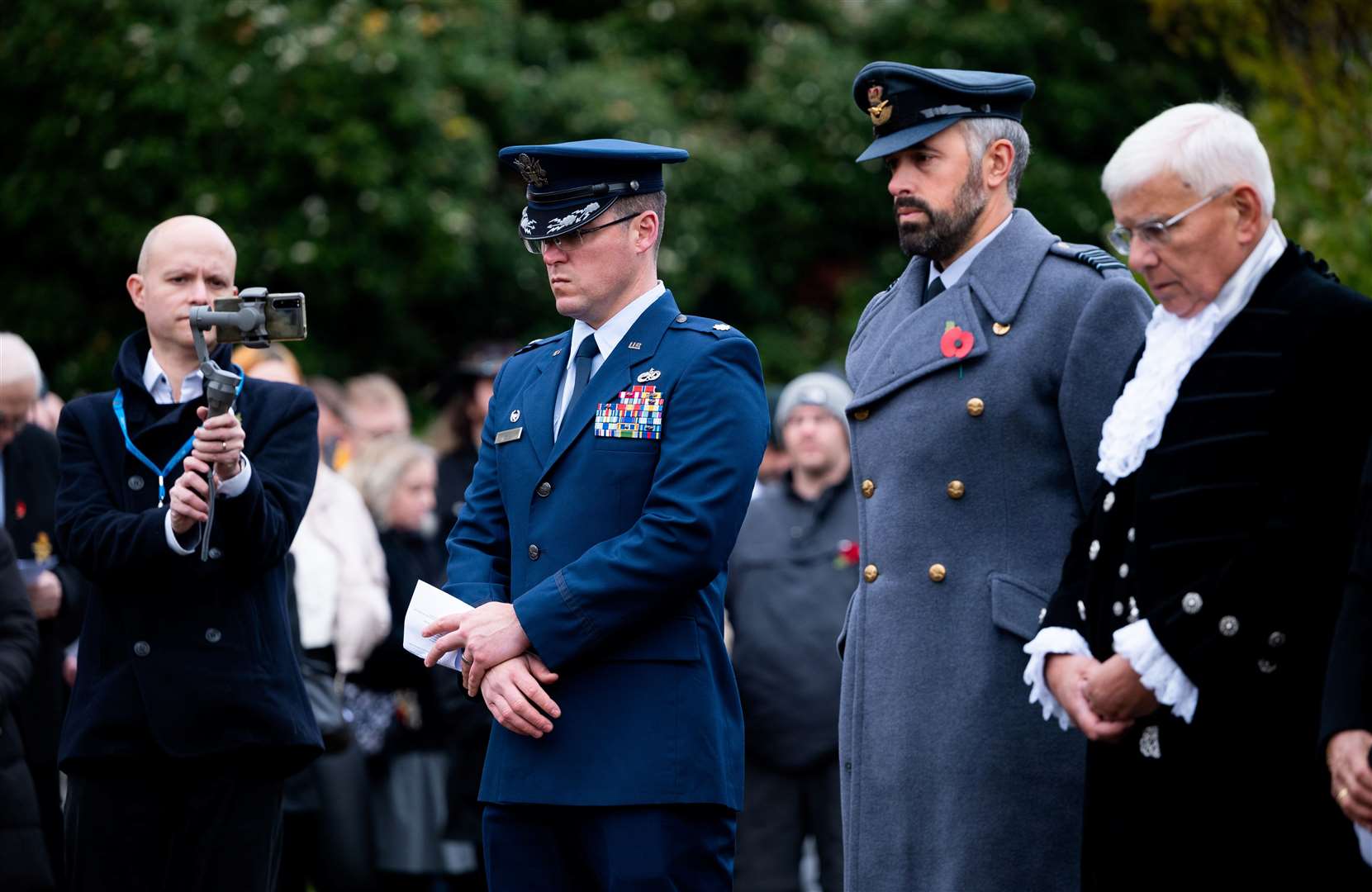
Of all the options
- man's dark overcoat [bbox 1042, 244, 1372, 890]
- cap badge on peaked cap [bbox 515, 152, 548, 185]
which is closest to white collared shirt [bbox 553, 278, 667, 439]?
cap badge on peaked cap [bbox 515, 152, 548, 185]

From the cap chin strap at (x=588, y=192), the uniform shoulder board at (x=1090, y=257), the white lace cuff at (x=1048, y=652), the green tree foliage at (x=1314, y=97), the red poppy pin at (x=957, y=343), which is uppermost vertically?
the green tree foliage at (x=1314, y=97)

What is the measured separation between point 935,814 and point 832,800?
11.9 ft

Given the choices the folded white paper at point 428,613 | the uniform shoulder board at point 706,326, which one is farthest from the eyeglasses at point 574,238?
the folded white paper at point 428,613

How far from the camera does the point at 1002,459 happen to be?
4305mm

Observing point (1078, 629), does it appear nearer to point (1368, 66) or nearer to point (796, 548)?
point (796, 548)

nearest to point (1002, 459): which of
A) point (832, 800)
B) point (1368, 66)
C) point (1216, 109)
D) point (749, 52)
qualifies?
point (1216, 109)

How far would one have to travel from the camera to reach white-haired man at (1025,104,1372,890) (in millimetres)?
3525

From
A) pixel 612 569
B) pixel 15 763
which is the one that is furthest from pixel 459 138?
pixel 612 569

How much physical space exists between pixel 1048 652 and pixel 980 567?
0.47 meters

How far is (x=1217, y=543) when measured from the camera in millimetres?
3574

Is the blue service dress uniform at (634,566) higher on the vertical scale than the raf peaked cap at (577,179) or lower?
lower

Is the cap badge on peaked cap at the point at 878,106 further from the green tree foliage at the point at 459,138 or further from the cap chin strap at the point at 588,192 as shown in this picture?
the green tree foliage at the point at 459,138

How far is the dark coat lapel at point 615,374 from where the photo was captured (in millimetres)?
4527

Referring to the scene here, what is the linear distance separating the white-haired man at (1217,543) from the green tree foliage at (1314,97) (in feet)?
15.5
